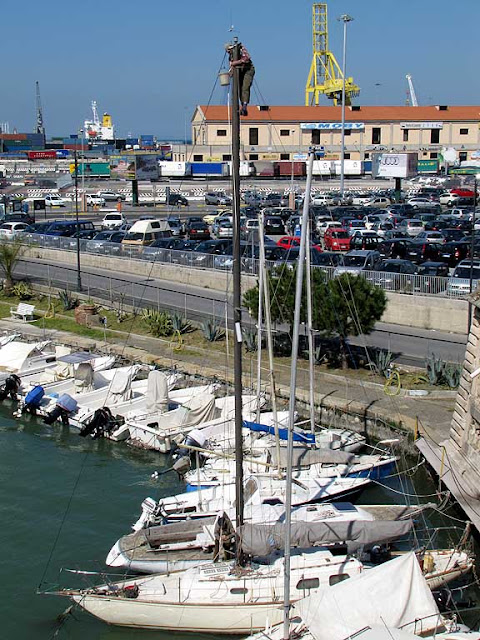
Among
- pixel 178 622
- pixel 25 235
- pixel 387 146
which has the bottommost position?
pixel 178 622

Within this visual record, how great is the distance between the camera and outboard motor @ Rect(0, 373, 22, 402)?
28594mm

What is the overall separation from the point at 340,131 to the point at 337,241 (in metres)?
63.5

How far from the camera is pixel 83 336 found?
33.8 m

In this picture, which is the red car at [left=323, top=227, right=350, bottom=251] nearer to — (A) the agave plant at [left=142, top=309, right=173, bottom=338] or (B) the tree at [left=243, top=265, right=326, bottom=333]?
(A) the agave plant at [left=142, top=309, right=173, bottom=338]

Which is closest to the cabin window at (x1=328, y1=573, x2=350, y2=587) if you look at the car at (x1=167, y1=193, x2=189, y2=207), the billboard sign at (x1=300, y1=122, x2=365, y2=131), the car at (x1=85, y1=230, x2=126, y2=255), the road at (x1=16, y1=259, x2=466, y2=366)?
the road at (x1=16, y1=259, x2=466, y2=366)

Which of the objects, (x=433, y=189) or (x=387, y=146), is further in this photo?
(x=387, y=146)

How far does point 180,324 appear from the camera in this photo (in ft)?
108

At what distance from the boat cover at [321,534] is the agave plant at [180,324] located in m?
16.9

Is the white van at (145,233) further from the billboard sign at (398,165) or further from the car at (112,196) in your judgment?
the billboard sign at (398,165)

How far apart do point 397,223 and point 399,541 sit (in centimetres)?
4135

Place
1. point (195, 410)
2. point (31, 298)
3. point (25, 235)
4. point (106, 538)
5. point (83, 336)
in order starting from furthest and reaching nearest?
1. point (25, 235)
2. point (31, 298)
3. point (83, 336)
4. point (195, 410)
5. point (106, 538)

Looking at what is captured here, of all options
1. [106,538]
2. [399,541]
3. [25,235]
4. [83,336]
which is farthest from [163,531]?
[25,235]

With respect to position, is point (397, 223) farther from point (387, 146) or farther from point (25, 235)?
point (387, 146)

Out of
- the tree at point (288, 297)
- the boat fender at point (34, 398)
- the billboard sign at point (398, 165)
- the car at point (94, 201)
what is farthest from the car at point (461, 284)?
the car at point (94, 201)
